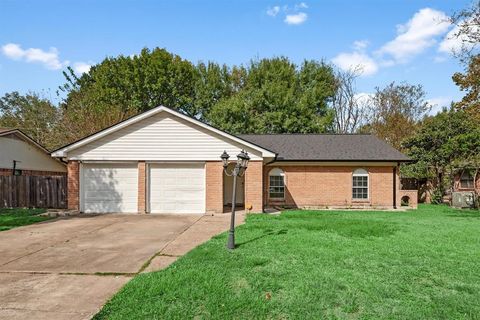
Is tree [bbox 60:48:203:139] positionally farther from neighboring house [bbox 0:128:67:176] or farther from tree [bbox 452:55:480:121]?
tree [bbox 452:55:480:121]

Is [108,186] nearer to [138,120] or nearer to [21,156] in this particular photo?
[138,120]

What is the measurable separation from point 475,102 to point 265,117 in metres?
18.3

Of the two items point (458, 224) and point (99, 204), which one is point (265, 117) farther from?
point (458, 224)

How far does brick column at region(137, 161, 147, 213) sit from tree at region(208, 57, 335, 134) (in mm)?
17711

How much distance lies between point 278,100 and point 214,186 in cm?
2000

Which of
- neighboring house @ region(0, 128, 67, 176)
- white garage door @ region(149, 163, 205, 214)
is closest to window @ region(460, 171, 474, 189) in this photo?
white garage door @ region(149, 163, 205, 214)

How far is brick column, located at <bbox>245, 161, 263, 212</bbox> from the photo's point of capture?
15.8 m

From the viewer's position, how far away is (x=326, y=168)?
18781 millimetres

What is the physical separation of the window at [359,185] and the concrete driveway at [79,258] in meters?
8.57

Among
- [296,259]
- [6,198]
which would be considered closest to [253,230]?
[296,259]

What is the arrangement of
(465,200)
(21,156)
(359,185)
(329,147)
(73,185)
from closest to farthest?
(73,185) → (359,185) → (465,200) → (329,147) → (21,156)

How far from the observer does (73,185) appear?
15875mm

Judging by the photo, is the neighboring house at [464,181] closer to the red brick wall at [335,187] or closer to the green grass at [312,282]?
the red brick wall at [335,187]

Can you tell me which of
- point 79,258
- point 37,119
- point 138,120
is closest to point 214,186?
point 138,120
